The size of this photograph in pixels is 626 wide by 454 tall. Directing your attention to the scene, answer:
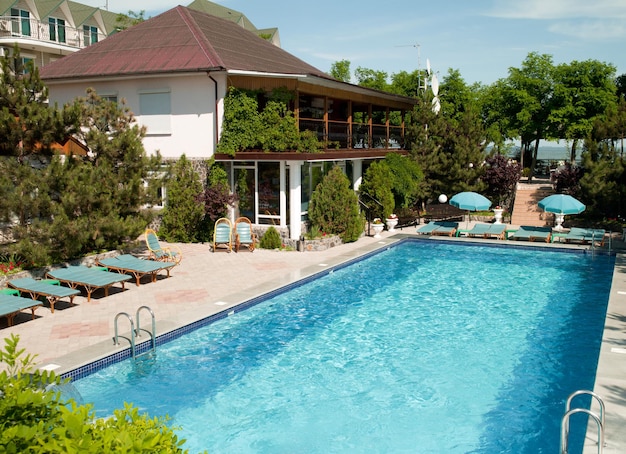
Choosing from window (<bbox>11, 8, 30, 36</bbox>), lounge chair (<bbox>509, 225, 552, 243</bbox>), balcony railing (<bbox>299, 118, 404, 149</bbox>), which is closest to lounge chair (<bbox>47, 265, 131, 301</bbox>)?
balcony railing (<bbox>299, 118, 404, 149</bbox>)

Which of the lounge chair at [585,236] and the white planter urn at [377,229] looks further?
the white planter urn at [377,229]

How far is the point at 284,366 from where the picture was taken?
11.0 meters

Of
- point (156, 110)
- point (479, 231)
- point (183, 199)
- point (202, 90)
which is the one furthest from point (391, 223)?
point (156, 110)

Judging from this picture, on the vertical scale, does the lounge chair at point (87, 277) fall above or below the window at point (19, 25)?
below

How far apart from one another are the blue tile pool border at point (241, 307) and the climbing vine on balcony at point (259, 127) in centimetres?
522

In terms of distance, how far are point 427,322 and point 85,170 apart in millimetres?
10555

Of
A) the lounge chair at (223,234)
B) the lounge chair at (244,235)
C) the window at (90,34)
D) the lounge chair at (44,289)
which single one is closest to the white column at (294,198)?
the lounge chair at (244,235)

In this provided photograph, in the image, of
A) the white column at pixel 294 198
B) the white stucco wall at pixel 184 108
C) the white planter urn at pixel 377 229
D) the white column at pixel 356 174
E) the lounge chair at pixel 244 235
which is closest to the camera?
the lounge chair at pixel 244 235

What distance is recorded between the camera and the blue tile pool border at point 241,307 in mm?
10109

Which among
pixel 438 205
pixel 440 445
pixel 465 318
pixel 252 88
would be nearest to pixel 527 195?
pixel 438 205

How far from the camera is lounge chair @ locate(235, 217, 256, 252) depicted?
2089 cm

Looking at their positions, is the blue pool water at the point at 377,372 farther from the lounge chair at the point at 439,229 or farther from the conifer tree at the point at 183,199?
the lounge chair at the point at 439,229

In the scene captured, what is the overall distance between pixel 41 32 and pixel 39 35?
0.41 metres

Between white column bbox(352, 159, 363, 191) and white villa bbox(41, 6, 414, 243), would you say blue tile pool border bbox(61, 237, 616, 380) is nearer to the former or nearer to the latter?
white villa bbox(41, 6, 414, 243)
